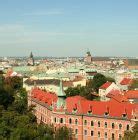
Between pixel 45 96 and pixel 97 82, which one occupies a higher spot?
pixel 45 96

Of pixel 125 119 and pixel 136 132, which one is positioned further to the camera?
pixel 125 119

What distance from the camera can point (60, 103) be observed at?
6762 cm

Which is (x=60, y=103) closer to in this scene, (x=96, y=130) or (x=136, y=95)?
(x=96, y=130)

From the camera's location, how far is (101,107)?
65562mm

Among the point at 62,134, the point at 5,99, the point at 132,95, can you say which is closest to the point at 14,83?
the point at 5,99

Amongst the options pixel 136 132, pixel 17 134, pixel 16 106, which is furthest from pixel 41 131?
pixel 16 106

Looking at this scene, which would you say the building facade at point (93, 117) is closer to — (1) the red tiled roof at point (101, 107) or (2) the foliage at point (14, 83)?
(1) the red tiled roof at point (101, 107)

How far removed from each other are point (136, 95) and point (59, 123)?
30.3 meters

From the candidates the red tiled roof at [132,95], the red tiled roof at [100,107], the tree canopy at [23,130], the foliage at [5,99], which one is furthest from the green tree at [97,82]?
the tree canopy at [23,130]

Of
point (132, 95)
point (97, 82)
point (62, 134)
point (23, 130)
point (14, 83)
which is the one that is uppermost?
point (23, 130)

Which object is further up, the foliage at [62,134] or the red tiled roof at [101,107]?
the red tiled roof at [101,107]

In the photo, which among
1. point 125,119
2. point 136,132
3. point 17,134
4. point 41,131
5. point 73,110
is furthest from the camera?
point 73,110

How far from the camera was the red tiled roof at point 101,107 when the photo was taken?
63.2m

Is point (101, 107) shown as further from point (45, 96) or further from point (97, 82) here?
point (97, 82)
